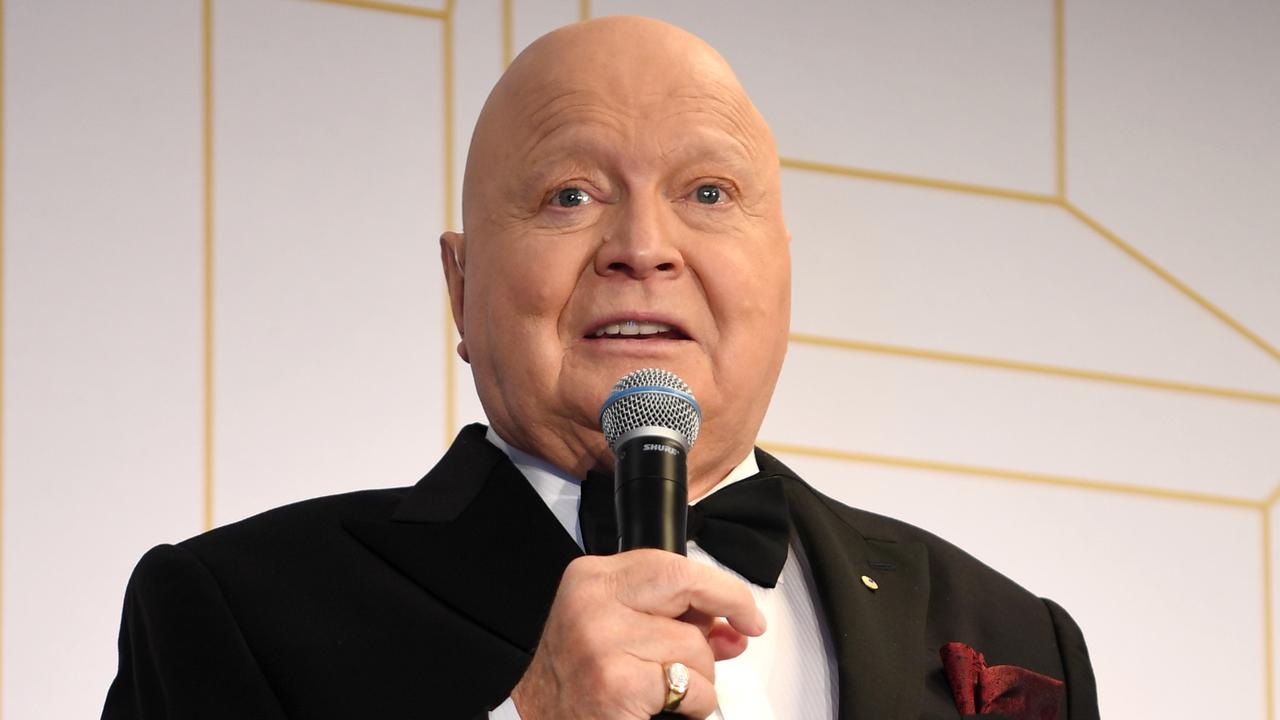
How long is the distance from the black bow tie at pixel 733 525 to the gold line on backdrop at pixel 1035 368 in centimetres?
110

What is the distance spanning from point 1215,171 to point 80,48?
1884 millimetres

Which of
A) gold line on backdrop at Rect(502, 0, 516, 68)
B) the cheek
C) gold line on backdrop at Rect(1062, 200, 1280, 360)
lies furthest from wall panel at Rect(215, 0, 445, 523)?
gold line on backdrop at Rect(1062, 200, 1280, 360)

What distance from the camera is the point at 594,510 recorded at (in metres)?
2.04

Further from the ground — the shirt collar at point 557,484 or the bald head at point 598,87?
the bald head at point 598,87

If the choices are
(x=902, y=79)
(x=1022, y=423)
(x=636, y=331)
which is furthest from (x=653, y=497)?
(x=902, y=79)

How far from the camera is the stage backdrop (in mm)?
2740

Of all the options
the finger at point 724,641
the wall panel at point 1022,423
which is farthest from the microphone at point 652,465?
the wall panel at point 1022,423

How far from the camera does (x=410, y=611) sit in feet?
6.59

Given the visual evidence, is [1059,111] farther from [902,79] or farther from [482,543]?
[482,543]

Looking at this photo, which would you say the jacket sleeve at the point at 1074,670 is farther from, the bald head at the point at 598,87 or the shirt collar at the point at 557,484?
the bald head at the point at 598,87

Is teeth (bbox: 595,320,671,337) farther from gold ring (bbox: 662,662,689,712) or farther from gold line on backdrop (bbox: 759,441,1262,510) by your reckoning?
gold line on backdrop (bbox: 759,441,1262,510)

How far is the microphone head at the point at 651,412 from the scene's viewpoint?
169 cm

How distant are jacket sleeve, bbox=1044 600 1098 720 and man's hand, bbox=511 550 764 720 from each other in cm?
65

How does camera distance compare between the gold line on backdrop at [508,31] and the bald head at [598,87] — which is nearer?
the bald head at [598,87]
